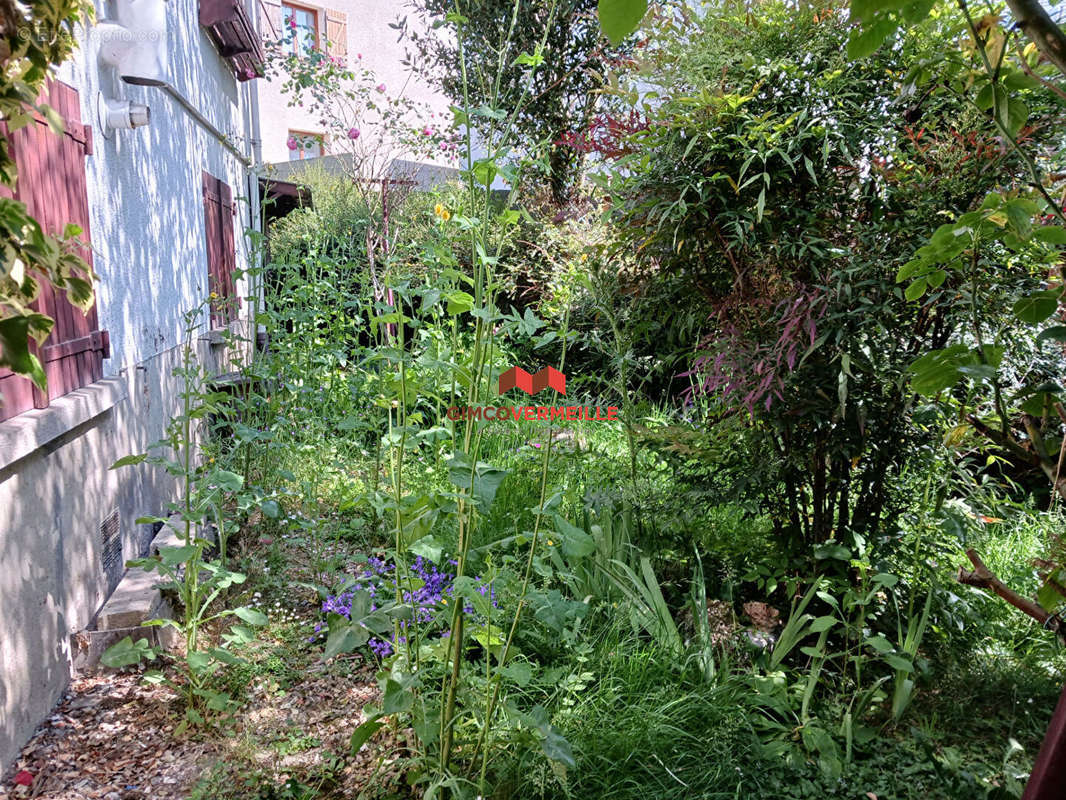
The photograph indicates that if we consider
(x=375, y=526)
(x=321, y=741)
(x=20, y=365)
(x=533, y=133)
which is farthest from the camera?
(x=533, y=133)

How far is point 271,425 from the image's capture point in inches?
142

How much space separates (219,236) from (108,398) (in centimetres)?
397

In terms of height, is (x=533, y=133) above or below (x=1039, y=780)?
above

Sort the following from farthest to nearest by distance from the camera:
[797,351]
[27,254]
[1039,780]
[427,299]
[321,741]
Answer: [797,351] < [321,741] < [427,299] < [27,254] < [1039,780]

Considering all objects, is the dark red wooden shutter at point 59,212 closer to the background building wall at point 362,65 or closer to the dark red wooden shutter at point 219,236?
the dark red wooden shutter at point 219,236

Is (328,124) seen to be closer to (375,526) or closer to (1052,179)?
(375,526)

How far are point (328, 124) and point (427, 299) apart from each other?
836 cm

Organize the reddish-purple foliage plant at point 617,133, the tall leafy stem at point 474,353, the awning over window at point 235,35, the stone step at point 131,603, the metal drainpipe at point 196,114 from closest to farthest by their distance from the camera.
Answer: the tall leafy stem at point 474,353 → the stone step at point 131,603 → the reddish-purple foliage plant at point 617,133 → the metal drainpipe at point 196,114 → the awning over window at point 235,35

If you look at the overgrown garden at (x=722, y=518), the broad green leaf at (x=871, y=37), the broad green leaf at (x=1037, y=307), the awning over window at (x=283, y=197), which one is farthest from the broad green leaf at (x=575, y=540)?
the awning over window at (x=283, y=197)

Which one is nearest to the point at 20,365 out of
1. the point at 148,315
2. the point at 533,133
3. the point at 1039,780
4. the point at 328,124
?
the point at 1039,780

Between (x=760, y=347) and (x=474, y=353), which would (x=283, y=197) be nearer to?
(x=760, y=347)

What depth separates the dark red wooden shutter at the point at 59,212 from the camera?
2.27m

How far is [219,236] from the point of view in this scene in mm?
6375

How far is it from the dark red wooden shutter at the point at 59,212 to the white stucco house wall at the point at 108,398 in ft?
0.18
